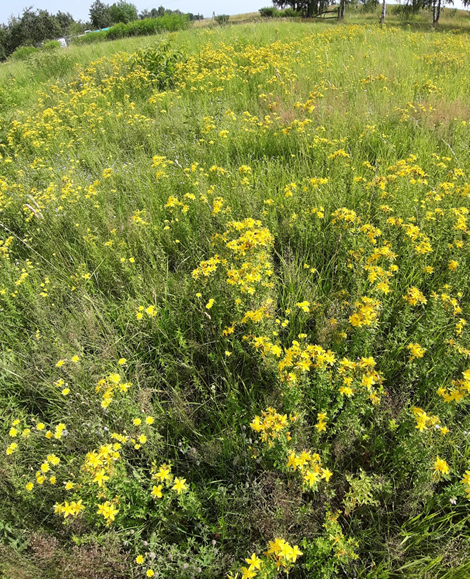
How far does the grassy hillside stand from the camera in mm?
1517

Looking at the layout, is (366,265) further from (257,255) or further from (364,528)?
(364,528)

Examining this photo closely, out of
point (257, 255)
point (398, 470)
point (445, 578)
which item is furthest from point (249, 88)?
point (445, 578)

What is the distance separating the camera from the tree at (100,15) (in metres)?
51.4

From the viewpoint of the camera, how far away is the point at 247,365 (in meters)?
2.19

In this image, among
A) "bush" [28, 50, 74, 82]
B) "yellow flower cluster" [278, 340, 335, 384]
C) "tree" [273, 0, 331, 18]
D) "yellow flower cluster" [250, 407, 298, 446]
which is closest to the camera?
"yellow flower cluster" [250, 407, 298, 446]

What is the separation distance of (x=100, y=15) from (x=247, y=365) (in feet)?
225

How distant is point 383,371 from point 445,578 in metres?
0.95

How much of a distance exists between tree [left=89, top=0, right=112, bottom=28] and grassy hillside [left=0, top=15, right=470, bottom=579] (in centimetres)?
6409

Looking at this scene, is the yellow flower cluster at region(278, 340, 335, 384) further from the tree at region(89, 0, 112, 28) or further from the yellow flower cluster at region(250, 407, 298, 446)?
the tree at region(89, 0, 112, 28)

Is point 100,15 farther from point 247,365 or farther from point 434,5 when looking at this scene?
point 247,365

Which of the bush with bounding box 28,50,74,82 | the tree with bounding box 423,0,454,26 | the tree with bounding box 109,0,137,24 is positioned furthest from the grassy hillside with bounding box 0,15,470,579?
the tree with bounding box 109,0,137,24

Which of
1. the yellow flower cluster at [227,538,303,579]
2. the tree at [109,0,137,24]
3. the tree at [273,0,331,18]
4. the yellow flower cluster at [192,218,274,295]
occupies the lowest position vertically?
the yellow flower cluster at [227,538,303,579]

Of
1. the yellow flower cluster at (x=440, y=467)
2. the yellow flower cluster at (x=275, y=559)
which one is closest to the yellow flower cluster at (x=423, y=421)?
the yellow flower cluster at (x=440, y=467)

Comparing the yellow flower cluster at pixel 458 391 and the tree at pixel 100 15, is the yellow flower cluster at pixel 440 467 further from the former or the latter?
the tree at pixel 100 15
